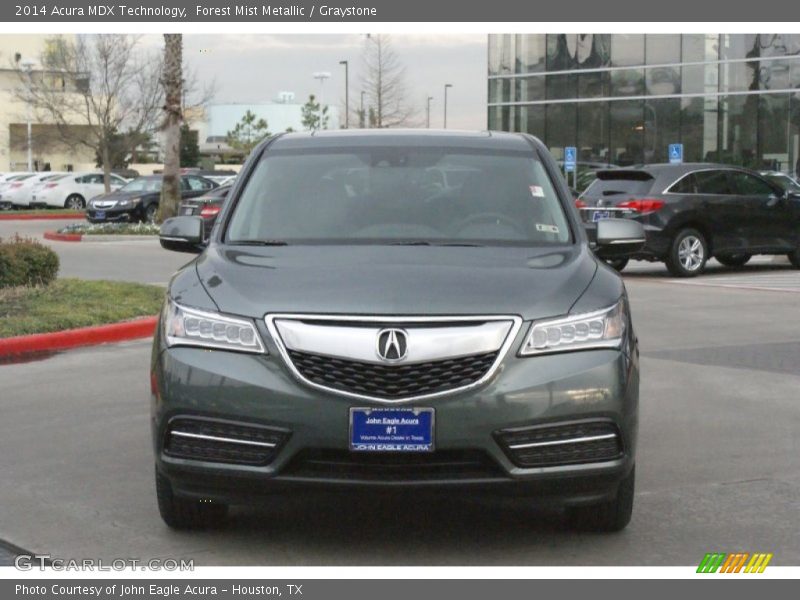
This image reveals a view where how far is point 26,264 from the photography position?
601 inches

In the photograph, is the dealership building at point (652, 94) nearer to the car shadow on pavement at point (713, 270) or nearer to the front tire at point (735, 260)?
the car shadow on pavement at point (713, 270)

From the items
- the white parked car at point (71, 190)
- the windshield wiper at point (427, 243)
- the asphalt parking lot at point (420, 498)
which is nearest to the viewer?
the asphalt parking lot at point (420, 498)

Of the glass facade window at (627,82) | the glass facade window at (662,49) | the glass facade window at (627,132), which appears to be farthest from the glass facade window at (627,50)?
the glass facade window at (627,132)

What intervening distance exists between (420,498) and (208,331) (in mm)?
1063

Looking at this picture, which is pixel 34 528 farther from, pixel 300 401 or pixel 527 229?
pixel 527 229

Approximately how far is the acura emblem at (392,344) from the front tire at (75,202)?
1892 inches

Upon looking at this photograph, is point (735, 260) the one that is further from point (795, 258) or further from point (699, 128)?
point (699, 128)

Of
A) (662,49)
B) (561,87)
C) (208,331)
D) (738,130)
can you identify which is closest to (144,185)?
(561,87)

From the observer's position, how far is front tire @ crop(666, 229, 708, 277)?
20109mm

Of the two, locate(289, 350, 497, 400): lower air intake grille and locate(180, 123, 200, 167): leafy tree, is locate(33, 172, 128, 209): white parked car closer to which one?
locate(180, 123, 200, 167): leafy tree

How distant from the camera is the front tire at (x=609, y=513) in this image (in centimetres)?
577

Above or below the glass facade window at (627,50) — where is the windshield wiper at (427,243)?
below

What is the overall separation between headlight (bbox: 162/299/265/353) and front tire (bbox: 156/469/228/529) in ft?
2.03

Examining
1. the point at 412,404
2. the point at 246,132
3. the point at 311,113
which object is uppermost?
the point at 311,113
